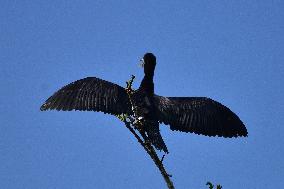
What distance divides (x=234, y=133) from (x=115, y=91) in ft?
8.37

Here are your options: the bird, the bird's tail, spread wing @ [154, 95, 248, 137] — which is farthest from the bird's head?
the bird's tail

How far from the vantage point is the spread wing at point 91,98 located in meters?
9.92

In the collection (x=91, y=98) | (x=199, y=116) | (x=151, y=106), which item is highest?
(x=199, y=116)

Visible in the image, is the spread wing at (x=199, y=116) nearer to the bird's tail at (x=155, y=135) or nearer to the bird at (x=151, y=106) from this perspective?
the bird at (x=151, y=106)

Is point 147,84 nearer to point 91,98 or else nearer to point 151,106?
point 151,106

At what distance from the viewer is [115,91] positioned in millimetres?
10367

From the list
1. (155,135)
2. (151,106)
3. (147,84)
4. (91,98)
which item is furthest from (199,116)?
(155,135)

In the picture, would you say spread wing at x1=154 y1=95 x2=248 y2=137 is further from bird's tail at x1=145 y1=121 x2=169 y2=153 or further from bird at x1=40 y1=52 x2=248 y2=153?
bird's tail at x1=145 y1=121 x2=169 y2=153

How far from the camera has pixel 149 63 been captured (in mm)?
10680

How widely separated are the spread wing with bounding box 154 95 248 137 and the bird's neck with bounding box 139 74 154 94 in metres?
0.17

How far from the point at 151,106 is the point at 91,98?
1011mm

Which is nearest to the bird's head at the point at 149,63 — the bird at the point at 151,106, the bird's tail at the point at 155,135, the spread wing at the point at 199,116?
the bird at the point at 151,106

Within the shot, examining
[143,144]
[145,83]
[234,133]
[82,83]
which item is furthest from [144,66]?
[143,144]

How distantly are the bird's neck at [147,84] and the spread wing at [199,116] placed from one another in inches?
6.9
